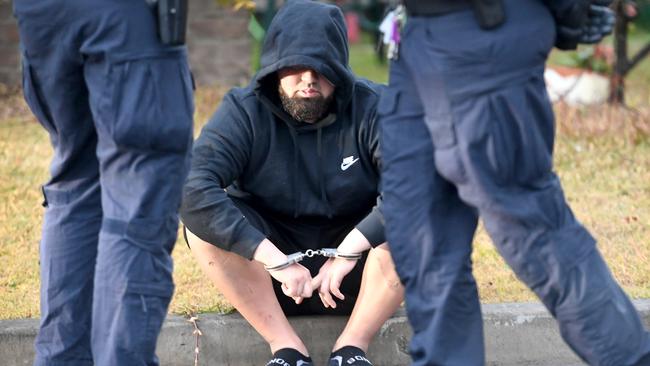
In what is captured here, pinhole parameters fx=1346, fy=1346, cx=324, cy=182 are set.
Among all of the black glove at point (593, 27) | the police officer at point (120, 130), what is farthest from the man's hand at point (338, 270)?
the black glove at point (593, 27)

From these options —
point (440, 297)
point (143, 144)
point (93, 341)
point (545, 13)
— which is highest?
point (545, 13)

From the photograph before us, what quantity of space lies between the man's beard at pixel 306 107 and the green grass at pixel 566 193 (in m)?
0.72

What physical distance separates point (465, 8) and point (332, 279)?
127 cm

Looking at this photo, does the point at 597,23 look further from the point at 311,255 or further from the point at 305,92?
the point at 311,255

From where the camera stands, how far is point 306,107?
164 inches

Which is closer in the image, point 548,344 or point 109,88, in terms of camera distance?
point 109,88

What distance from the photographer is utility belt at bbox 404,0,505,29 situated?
3025 mm

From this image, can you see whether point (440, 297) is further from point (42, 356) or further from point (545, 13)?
point (42, 356)

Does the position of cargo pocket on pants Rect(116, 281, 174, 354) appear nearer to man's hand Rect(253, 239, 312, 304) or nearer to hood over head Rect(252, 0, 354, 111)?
man's hand Rect(253, 239, 312, 304)

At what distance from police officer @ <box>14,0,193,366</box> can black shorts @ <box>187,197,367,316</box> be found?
0.92 metres

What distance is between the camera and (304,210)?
4.26m

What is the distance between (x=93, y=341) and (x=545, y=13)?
1.36 metres

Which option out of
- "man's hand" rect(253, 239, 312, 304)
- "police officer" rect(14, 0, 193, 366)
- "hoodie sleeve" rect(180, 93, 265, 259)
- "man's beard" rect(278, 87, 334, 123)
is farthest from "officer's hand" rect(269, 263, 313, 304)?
"police officer" rect(14, 0, 193, 366)

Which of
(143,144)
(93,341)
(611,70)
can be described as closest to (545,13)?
(143,144)
